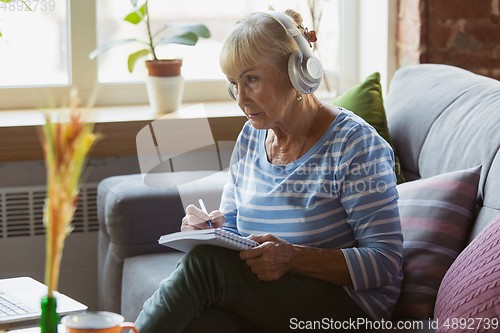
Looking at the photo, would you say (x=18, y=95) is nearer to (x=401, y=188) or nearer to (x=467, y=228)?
(x=401, y=188)

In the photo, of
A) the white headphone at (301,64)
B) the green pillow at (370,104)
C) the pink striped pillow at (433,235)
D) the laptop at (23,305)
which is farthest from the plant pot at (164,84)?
the pink striped pillow at (433,235)

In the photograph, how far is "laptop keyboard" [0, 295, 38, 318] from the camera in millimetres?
1090

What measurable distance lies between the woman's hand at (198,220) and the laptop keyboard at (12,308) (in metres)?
0.39

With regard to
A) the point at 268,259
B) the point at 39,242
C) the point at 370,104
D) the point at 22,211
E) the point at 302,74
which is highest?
the point at 302,74

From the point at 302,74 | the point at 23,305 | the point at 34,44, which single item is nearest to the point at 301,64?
the point at 302,74

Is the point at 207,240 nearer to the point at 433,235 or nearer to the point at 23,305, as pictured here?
the point at 23,305

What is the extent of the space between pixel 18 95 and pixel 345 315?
67.0 inches

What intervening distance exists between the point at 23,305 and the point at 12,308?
0.08ft

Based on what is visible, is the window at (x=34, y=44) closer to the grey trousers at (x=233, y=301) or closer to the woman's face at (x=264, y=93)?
the woman's face at (x=264, y=93)

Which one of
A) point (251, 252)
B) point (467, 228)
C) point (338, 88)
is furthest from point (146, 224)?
point (338, 88)

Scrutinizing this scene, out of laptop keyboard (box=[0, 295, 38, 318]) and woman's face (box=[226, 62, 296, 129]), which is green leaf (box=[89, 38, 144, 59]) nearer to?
woman's face (box=[226, 62, 296, 129])

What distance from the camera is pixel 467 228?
4.19ft

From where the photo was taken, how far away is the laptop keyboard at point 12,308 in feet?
3.58

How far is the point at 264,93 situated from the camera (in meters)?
1.34
